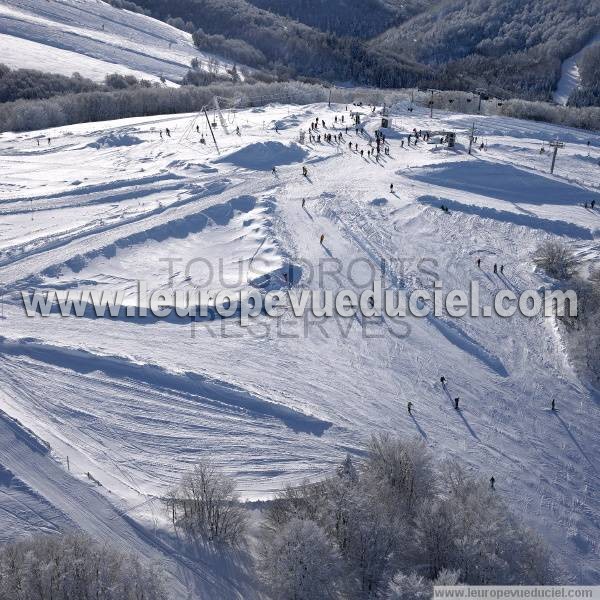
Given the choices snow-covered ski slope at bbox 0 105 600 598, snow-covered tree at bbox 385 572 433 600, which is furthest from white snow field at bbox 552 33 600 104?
snow-covered tree at bbox 385 572 433 600

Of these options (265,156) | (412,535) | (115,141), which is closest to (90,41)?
(115,141)

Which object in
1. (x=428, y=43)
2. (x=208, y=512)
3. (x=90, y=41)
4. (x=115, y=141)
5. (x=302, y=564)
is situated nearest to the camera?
(x=302, y=564)

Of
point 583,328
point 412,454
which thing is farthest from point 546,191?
point 412,454

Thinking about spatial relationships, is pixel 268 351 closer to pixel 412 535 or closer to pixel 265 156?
pixel 412 535

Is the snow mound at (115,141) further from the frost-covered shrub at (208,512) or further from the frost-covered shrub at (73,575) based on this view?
the frost-covered shrub at (73,575)

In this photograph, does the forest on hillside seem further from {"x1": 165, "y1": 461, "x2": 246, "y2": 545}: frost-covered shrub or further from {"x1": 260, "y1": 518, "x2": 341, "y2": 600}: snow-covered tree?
{"x1": 260, "y1": 518, "x2": 341, "y2": 600}: snow-covered tree

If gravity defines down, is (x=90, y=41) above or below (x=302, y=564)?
above
